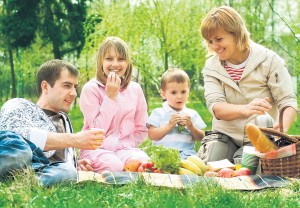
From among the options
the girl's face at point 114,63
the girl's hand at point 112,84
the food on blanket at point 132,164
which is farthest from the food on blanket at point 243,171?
the girl's face at point 114,63

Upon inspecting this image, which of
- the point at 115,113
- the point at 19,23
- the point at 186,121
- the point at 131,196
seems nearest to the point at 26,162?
the point at 131,196

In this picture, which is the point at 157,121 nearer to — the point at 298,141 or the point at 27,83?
the point at 298,141

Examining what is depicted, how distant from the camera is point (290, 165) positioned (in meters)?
4.39

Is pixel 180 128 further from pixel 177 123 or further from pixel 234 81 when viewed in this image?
pixel 234 81

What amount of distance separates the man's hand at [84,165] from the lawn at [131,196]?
3.63ft

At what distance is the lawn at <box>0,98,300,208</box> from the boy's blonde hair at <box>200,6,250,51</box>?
1.79 meters

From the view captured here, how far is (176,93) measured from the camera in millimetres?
5973

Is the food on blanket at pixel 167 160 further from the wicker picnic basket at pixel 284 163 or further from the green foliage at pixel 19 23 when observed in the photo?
the green foliage at pixel 19 23

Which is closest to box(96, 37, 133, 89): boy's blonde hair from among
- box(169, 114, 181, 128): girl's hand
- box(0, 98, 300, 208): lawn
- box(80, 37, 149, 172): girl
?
box(80, 37, 149, 172): girl

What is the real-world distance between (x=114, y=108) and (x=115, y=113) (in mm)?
79

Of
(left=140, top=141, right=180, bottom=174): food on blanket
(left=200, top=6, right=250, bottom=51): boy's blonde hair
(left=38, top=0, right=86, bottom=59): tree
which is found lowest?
(left=140, top=141, right=180, bottom=174): food on blanket

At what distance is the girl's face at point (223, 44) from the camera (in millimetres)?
5227

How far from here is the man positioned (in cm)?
395

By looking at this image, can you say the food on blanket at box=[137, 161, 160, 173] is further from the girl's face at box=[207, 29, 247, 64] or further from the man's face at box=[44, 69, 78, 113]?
the girl's face at box=[207, 29, 247, 64]
